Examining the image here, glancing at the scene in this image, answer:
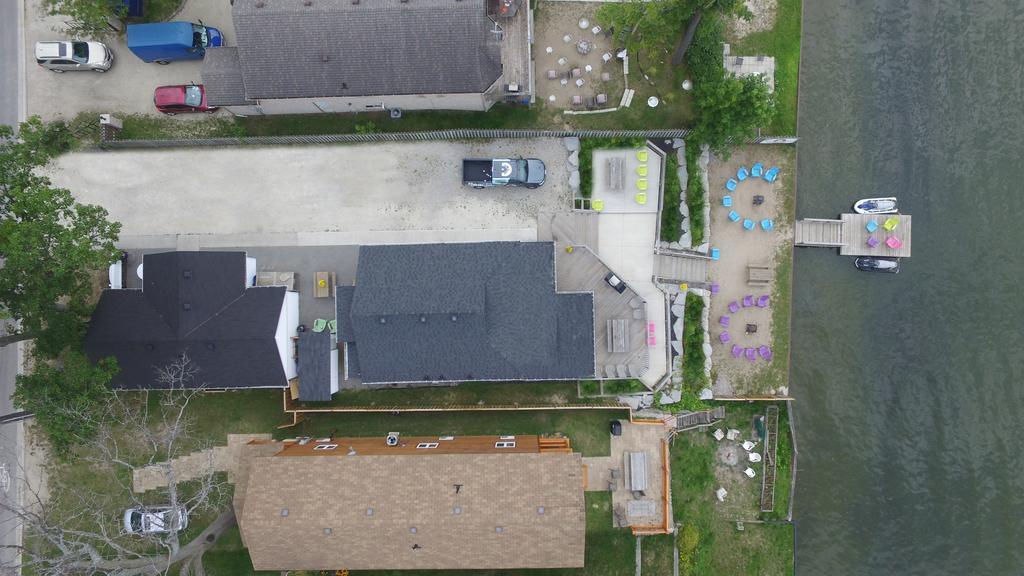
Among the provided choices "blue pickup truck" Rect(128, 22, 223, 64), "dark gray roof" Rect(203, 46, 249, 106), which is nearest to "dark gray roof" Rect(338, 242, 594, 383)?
"dark gray roof" Rect(203, 46, 249, 106)

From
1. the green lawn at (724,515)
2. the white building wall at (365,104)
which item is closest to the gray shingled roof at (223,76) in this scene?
the white building wall at (365,104)

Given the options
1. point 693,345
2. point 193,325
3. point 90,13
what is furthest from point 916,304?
point 90,13

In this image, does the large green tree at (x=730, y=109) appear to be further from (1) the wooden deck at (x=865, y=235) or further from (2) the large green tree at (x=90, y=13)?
(2) the large green tree at (x=90, y=13)

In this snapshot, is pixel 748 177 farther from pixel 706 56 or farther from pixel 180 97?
pixel 180 97

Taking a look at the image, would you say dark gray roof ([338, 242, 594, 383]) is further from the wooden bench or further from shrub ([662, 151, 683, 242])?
shrub ([662, 151, 683, 242])

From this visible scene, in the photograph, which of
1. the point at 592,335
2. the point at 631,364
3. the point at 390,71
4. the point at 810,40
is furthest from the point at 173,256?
the point at 810,40

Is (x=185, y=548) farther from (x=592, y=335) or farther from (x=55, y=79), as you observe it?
(x=55, y=79)
